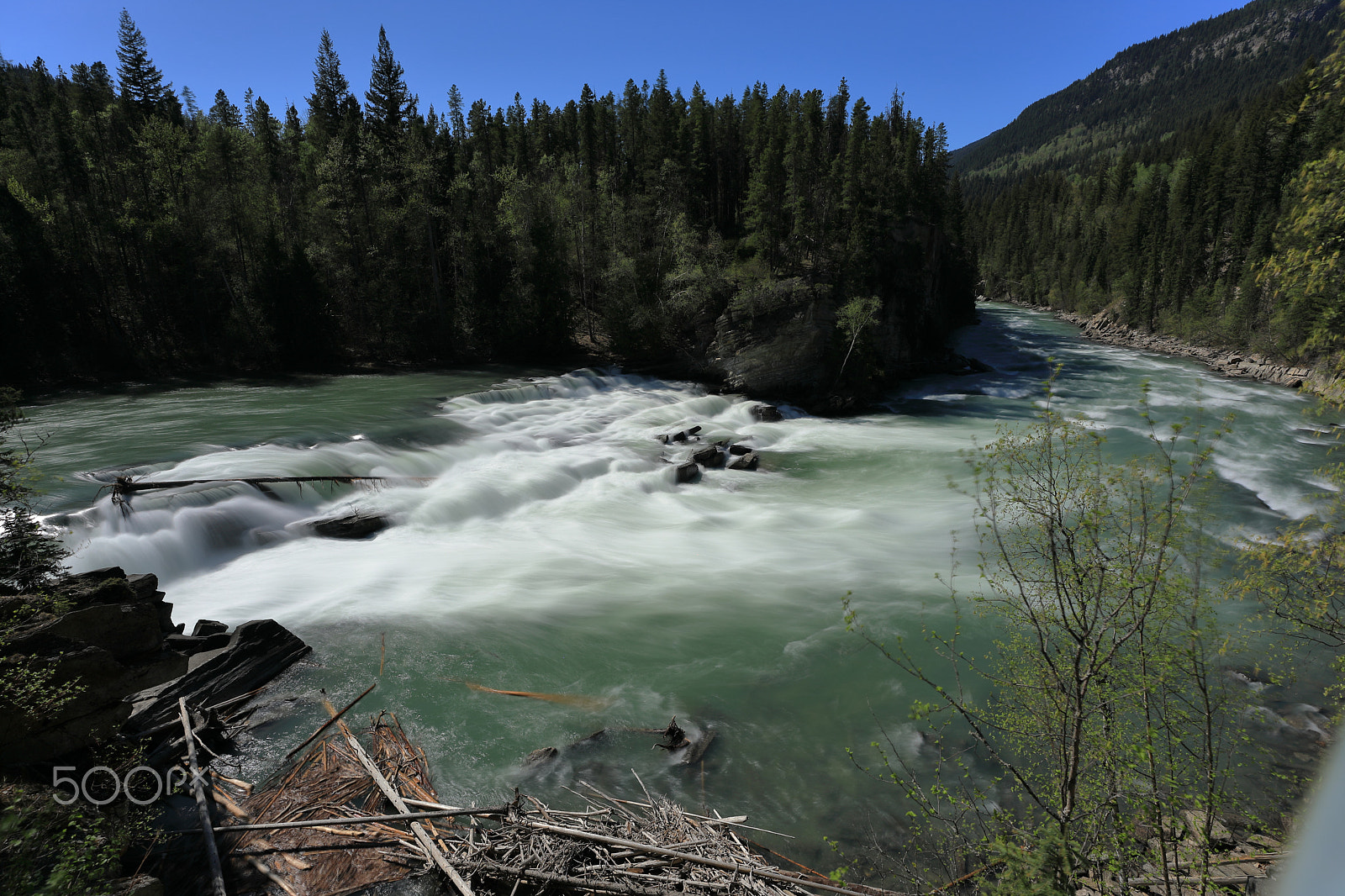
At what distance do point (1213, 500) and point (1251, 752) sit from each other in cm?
1283

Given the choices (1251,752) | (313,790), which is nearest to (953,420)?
(1251,752)

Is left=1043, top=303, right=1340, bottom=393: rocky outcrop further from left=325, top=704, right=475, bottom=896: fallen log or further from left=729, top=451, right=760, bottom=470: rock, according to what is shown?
left=325, top=704, right=475, bottom=896: fallen log

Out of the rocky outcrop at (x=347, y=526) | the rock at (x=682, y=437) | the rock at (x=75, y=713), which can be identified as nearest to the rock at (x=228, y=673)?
the rock at (x=75, y=713)

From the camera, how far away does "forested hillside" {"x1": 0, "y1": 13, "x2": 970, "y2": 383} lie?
33.9m

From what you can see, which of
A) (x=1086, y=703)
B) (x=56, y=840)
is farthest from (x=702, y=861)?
(x=56, y=840)

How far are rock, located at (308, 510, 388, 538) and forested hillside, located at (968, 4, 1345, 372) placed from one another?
1651cm

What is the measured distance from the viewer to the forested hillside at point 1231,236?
7.82 m

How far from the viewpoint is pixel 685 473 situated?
21.0 metres

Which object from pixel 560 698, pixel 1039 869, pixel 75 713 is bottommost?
pixel 560 698

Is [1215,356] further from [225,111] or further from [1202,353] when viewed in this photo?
[225,111]

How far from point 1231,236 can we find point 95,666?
285 ft

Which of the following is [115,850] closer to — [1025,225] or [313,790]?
[313,790]

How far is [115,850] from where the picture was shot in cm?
508

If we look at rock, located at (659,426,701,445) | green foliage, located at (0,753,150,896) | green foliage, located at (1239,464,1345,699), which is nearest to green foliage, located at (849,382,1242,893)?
green foliage, located at (1239,464,1345,699)
